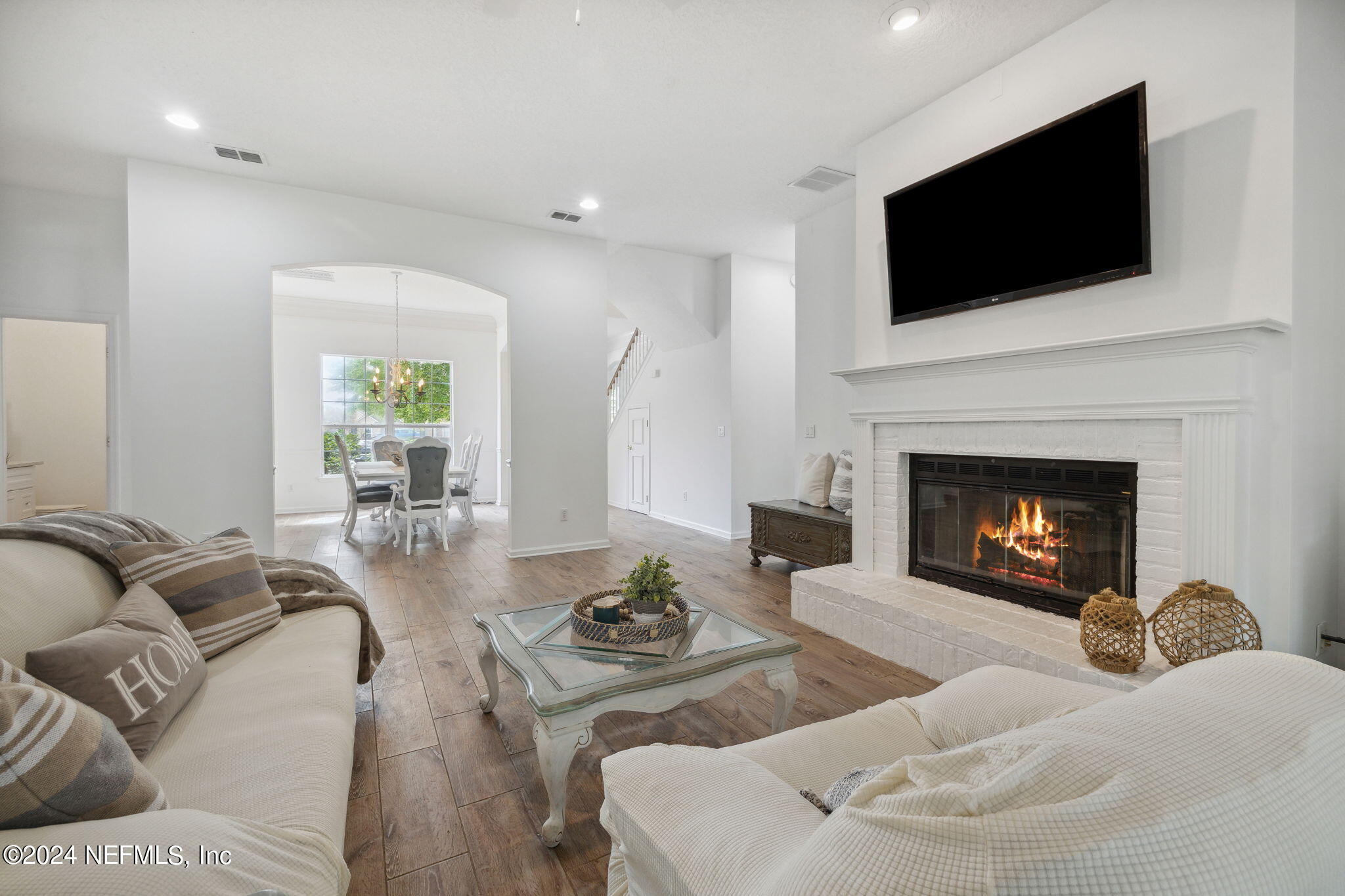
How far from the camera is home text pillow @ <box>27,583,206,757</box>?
118 cm

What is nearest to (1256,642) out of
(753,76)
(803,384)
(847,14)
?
(847,14)

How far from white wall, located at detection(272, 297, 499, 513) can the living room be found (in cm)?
229

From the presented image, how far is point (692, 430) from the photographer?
261 inches

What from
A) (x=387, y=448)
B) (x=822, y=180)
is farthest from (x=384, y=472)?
(x=822, y=180)

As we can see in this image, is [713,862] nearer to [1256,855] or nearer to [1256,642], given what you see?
[1256,855]

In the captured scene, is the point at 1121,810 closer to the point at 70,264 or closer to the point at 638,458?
the point at 70,264

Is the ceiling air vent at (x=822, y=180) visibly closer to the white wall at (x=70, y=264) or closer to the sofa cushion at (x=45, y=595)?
the sofa cushion at (x=45, y=595)

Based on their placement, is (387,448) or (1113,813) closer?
(1113,813)

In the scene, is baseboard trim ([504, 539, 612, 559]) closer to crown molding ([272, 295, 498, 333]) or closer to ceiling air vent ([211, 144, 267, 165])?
ceiling air vent ([211, 144, 267, 165])

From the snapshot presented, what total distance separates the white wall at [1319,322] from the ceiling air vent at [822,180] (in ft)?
7.73

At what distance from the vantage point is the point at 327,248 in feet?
14.6

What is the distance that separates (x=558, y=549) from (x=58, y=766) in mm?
4601

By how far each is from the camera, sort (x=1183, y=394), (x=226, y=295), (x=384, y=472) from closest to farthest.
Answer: (x=1183, y=394) < (x=226, y=295) < (x=384, y=472)

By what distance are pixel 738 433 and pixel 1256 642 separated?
4.37 metres
